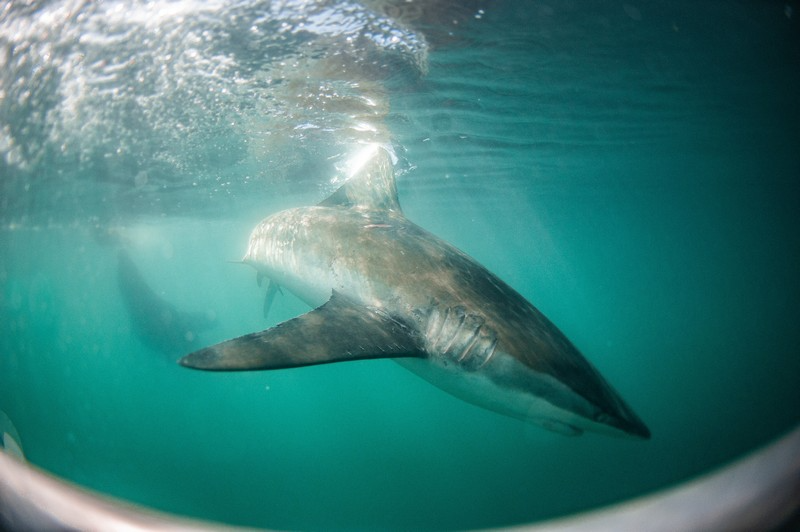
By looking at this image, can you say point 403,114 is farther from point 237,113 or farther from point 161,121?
point 161,121

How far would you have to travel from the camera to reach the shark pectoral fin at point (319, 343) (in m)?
2.28

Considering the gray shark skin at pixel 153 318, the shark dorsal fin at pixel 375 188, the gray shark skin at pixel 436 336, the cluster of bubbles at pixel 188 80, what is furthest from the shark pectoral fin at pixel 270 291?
the gray shark skin at pixel 153 318

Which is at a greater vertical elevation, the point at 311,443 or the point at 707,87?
Result: the point at 707,87

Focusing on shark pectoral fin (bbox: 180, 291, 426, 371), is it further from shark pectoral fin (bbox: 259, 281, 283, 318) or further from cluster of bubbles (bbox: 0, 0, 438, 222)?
cluster of bubbles (bbox: 0, 0, 438, 222)

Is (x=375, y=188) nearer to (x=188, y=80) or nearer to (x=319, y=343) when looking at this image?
(x=319, y=343)

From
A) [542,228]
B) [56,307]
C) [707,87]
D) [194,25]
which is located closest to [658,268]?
[542,228]

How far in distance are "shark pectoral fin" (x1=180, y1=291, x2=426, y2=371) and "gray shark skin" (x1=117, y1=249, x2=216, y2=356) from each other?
52.3 ft

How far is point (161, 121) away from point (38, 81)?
2758 millimetres

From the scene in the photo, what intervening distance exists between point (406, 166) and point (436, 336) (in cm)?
1437

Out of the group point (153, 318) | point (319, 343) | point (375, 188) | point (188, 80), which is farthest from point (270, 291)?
point (153, 318)

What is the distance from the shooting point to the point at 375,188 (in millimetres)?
6270

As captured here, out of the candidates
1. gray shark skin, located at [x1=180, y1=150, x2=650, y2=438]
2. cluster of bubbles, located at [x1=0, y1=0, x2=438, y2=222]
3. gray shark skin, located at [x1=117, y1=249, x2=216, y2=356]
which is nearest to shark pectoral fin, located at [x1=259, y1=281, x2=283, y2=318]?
gray shark skin, located at [x1=180, y1=150, x2=650, y2=438]

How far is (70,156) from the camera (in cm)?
1212

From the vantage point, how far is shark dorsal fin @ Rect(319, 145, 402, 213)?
6.21m
